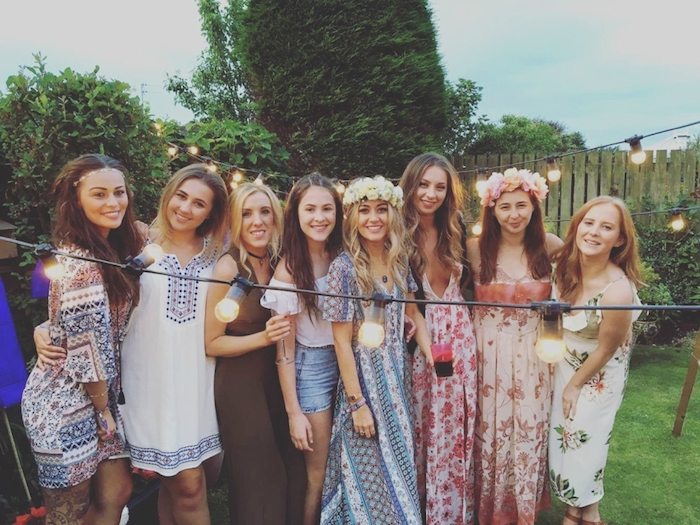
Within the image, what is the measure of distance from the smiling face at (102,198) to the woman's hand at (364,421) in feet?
4.40

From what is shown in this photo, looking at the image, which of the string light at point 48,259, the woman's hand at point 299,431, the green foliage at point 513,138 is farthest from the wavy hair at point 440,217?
the green foliage at point 513,138

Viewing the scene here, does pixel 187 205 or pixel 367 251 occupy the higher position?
pixel 187 205

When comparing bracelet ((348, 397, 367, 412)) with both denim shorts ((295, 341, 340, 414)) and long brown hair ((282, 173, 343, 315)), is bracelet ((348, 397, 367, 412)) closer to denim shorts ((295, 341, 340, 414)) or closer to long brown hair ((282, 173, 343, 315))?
denim shorts ((295, 341, 340, 414))

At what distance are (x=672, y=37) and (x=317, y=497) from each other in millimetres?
7268

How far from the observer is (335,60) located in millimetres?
5645

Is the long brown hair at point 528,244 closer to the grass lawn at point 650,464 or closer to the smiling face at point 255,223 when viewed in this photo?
the smiling face at point 255,223

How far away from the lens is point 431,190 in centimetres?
266

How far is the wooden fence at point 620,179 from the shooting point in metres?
6.62

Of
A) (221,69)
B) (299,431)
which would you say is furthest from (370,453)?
→ (221,69)

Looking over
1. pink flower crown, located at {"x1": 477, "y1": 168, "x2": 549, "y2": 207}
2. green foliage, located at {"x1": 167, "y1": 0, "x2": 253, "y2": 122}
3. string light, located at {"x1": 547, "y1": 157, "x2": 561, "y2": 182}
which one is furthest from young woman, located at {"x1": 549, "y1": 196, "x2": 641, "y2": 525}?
green foliage, located at {"x1": 167, "y1": 0, "x2": 253, "y2": 122}

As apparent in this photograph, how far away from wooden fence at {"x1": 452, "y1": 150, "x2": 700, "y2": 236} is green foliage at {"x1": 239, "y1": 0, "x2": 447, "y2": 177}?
1.93 metres

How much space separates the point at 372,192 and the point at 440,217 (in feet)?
2.11

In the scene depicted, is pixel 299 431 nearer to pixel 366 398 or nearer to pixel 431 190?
pixel 366 398

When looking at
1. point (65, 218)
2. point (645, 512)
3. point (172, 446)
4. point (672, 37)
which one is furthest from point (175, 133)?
point (672, 37)
